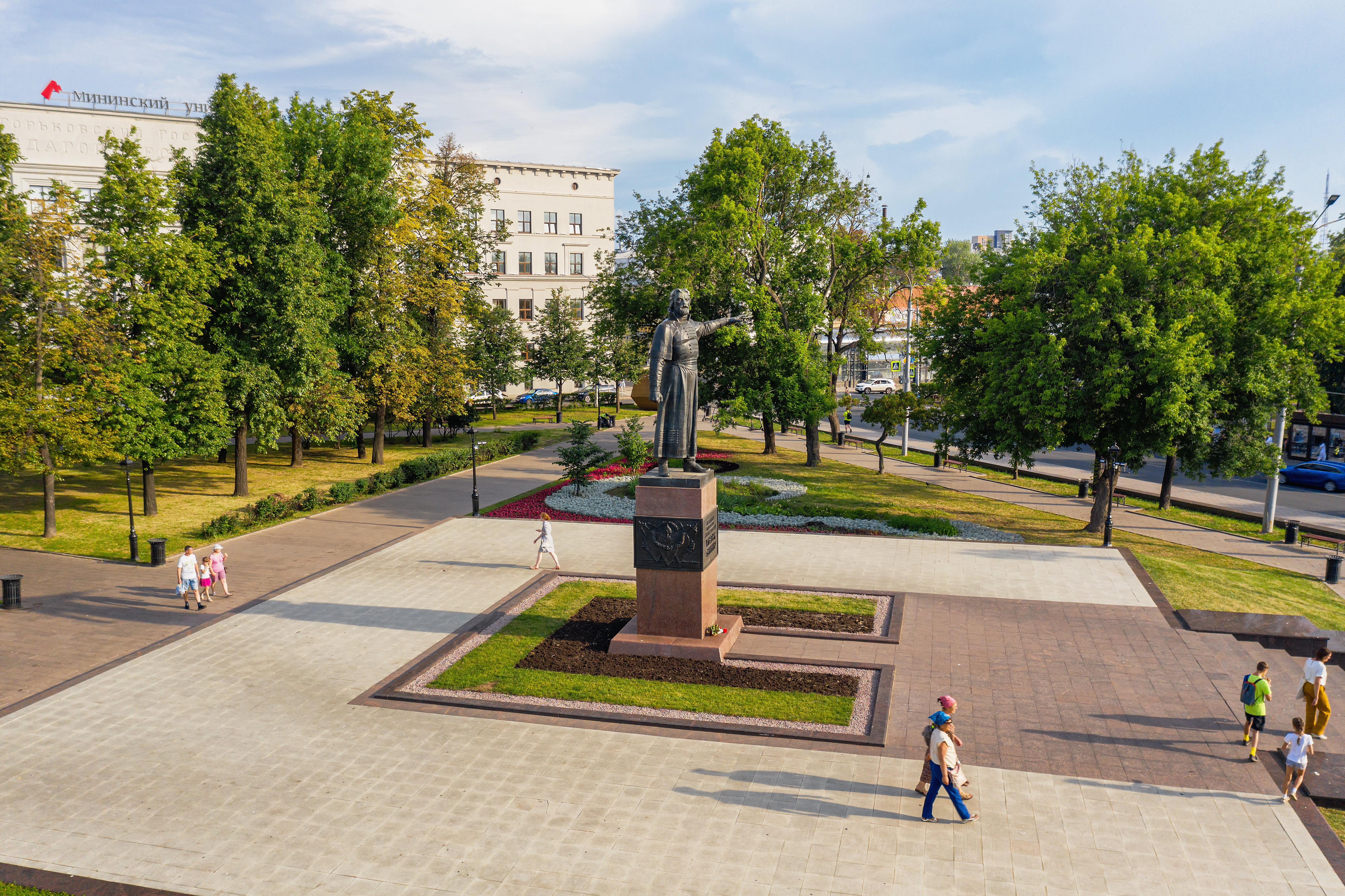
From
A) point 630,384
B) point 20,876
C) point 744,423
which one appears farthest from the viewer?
point 630,384

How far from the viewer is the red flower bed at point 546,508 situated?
25.8 metres

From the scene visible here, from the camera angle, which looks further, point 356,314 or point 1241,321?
point 356,314

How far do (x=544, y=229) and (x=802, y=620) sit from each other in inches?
2348

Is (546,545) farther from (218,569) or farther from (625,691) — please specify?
(625,691)

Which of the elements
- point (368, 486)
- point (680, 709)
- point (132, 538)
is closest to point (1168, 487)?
point (680, 709)

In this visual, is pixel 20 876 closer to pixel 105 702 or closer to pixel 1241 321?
pixel 105 702

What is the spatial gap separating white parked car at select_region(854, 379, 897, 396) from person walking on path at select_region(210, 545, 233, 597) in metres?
62.0

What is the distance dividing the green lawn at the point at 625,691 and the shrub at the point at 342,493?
15.4 meters

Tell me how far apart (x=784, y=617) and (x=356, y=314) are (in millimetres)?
24785

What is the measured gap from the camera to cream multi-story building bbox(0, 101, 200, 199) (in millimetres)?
47406

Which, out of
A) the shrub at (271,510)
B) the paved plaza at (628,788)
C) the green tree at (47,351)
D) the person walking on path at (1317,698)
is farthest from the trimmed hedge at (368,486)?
the person walking on path at (1317,698)

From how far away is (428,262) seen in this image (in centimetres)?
3659

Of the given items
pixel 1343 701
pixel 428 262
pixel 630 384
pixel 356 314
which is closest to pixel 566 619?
pixel 1343 701

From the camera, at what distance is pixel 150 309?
23.9m
